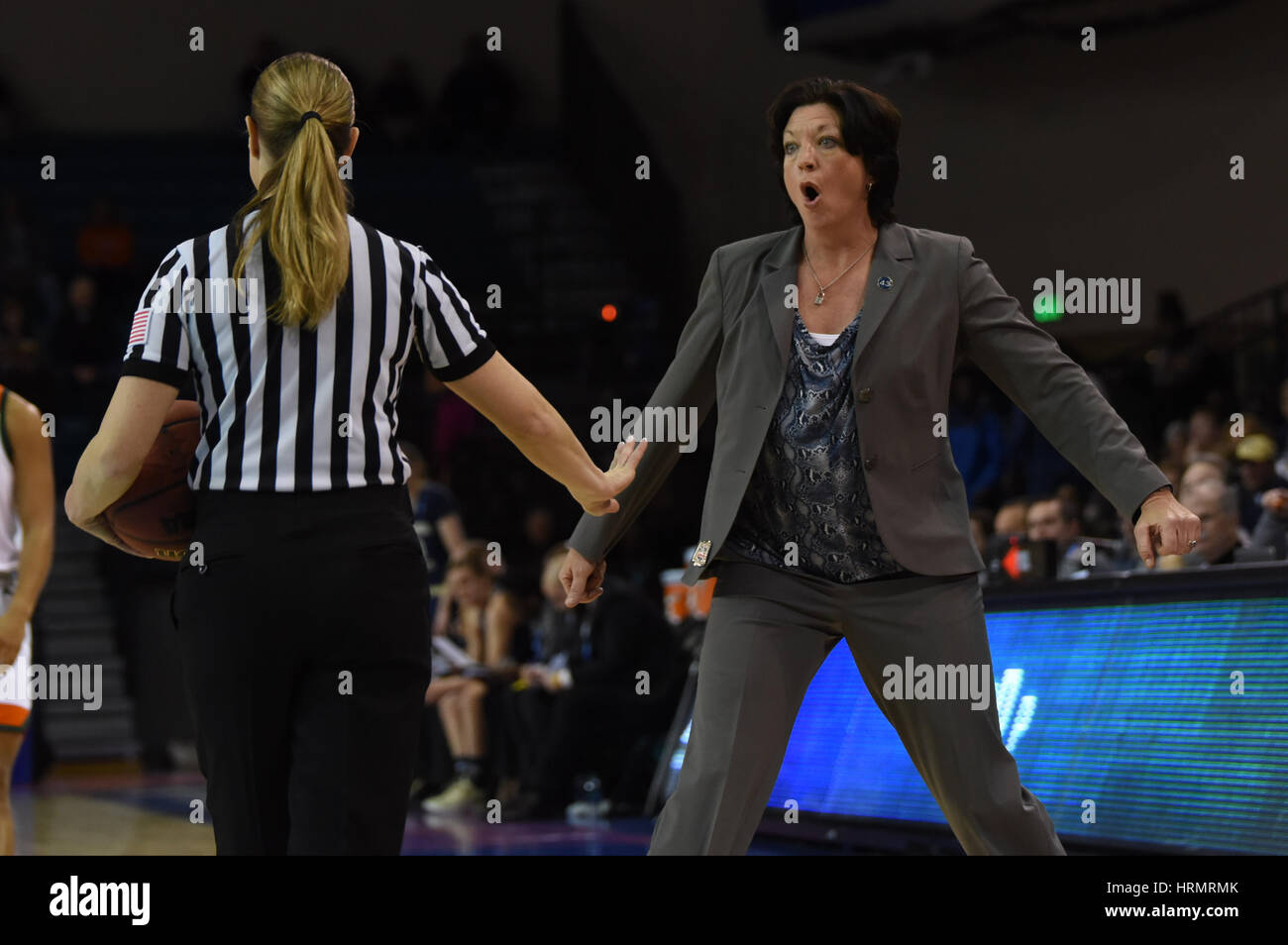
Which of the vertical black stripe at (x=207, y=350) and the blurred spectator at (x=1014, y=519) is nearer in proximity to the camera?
the vertical black stripe at (x=207, y=350)

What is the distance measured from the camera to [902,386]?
338cm

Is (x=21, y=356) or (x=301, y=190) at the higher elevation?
(x=21, y=356)

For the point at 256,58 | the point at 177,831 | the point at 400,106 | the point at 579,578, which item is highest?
the point at 256,58

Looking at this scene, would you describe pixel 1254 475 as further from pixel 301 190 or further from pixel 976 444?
pixel 301 190

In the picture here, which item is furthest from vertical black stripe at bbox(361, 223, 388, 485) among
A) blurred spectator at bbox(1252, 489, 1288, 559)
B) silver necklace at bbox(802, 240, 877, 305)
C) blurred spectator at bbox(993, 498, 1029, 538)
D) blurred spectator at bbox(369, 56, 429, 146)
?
blurred spectator at bbox(369, 56, 429, 146)

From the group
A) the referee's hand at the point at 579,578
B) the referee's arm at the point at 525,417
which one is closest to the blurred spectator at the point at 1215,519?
the referee's hand at the point at 579,578

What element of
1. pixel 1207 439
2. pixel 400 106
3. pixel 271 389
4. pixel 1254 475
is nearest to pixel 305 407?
pixel 271 389

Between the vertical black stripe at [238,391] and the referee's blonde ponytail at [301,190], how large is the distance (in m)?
0.05

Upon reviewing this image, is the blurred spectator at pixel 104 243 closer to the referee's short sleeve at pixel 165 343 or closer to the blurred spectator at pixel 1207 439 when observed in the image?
the blurred spectator at pixel 1207 439

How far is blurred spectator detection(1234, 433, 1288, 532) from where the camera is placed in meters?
8.37

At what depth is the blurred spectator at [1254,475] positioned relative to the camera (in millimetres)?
8367

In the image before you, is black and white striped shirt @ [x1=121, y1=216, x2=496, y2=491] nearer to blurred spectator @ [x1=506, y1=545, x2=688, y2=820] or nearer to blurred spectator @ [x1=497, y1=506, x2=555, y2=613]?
blurred spectator @ [x1=506, y1=545, x2=688, y2=820]

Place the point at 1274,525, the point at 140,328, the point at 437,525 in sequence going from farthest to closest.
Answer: the point at 437,525 → the point at 1274,525 → the point at 140,328

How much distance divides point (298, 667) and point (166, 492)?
1.42 ft
